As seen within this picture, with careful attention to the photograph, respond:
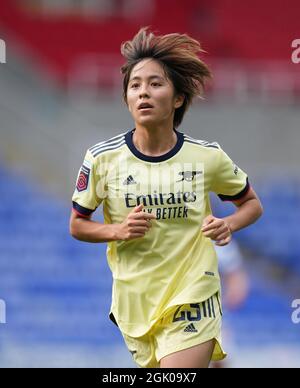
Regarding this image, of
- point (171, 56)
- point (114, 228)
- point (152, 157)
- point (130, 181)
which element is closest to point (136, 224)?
point (114, 228)

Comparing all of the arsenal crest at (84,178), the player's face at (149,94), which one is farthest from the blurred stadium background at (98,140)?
the player's face at (149,94)

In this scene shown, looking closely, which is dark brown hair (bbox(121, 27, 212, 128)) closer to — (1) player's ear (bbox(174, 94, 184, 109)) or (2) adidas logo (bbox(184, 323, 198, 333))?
(1) player's ear (bbox(174, 94, 184, 109))

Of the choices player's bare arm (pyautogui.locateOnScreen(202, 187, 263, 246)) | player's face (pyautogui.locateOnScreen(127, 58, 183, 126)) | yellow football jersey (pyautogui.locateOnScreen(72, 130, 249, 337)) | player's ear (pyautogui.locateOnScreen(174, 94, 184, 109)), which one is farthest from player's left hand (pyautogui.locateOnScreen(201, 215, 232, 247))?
player's ear (pyautogui.locateOnScreen(174, 94, 184, 109))

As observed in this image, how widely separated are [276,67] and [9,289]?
5.00 m

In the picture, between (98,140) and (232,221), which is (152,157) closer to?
(232,221)

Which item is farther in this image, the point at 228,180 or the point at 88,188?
the point at 228,180

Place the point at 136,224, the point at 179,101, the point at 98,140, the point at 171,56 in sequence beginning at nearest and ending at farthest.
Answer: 1. the point at 136,224
2. the point at 171,56
3. the point at 179,101
4. the point at 98,140

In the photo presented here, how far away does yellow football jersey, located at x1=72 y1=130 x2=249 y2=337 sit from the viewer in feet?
16.2

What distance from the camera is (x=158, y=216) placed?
4.92 meters

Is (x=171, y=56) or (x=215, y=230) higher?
(x=171, y=56)

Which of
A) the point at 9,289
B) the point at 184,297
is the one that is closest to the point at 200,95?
the point at 184,297

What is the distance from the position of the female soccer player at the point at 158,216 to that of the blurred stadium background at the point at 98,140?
6.59 metres

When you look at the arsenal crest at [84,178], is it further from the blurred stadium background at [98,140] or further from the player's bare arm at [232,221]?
the blurred stadium background at [98,140]

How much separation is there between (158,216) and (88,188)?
364 mm
